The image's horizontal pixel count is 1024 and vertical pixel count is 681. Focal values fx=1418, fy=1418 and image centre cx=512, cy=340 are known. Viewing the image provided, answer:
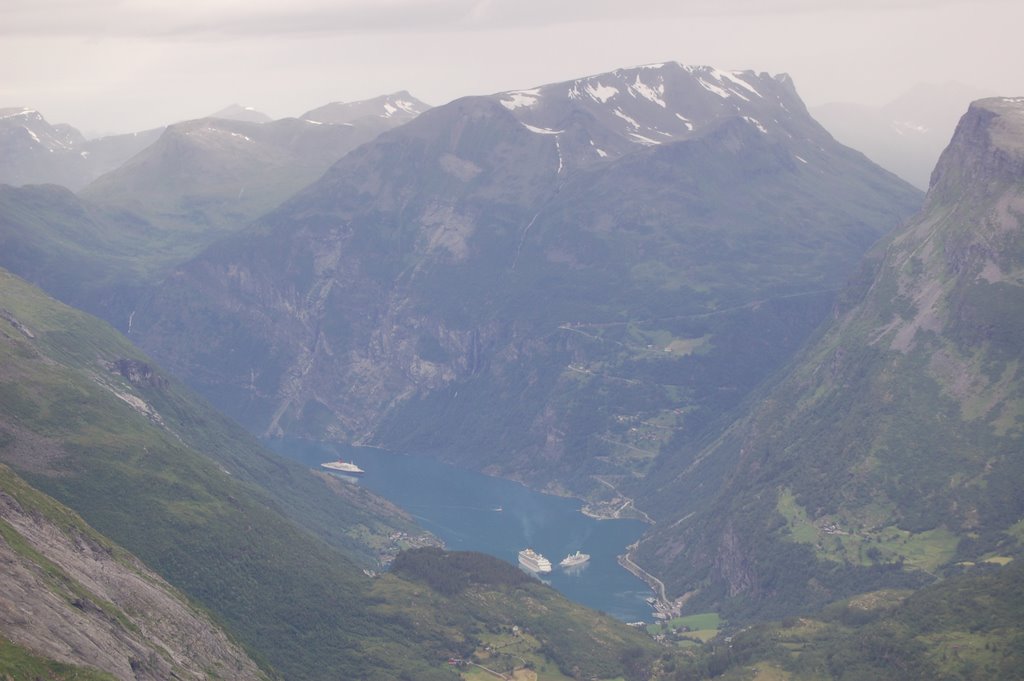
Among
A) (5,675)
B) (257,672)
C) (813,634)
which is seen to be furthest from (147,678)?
(813,634)

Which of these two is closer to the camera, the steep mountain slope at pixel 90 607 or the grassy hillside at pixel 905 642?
the steep mountain slope at pixel 90 607

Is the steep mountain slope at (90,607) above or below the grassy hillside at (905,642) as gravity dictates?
above

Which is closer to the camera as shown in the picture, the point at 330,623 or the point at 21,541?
the point at 21,541

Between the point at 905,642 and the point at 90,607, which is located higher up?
the point at 90,607

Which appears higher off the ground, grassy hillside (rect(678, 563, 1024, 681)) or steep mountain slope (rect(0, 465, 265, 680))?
steep mountain slope (rect(0, 465, 265, 680))

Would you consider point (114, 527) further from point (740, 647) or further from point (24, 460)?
point (740, 647)

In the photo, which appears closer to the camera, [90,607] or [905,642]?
[90,607]

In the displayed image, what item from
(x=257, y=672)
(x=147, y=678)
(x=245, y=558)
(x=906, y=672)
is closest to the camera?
(x=147, y=678)

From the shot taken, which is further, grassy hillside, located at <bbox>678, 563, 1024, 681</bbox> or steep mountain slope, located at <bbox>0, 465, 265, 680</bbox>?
grassy hillside, located at <bbox>678, 563, 1024, 681</bbox>
